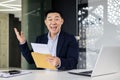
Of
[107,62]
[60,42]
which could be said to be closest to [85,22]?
[60,42]

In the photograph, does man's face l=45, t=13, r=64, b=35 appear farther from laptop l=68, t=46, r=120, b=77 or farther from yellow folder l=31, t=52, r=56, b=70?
laptop l=68, t=46, r=120, b=77

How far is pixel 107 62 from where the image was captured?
1.92 metres

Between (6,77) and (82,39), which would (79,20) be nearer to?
(82,39)

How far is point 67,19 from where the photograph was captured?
5.71 m

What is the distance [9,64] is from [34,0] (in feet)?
23.7

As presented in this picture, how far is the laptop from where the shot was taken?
1845 mm

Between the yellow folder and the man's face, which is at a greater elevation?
the man's face

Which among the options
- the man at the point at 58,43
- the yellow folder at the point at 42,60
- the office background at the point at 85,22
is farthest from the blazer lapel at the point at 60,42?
the office background at the point at 85,22

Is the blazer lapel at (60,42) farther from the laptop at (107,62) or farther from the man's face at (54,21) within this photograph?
the laptop at (107,62)

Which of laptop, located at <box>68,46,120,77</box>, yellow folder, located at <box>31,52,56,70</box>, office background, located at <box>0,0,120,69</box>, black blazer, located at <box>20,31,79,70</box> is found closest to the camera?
laptop, located at <box>68,46,120,77</box>

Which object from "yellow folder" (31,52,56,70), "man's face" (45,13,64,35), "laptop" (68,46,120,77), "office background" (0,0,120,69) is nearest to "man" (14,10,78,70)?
"man's face" (45,13,64,35)

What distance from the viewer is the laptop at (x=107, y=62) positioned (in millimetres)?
1845

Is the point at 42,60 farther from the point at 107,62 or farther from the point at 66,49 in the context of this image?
the point at 107,62

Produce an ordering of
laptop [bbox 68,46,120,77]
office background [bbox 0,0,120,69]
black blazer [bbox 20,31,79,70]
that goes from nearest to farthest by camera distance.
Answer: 1. laptop [bbox 68,46,120,77]
2. black blazer [bbox 20,31,79,70]
3. office background [bbox 0,0,120,69]
